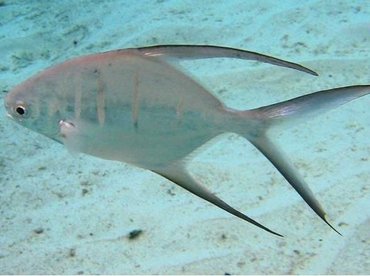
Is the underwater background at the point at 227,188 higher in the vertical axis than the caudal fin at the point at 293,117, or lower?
lower

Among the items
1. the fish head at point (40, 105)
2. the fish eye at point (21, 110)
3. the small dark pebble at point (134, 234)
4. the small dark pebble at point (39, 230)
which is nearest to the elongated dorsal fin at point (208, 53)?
the fish head at point (40, 105)

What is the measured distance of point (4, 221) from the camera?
2.77 meters

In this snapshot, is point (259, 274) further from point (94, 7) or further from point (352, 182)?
point (94, 7)

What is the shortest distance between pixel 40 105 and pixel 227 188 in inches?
57.2

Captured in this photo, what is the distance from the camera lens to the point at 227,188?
112 inches

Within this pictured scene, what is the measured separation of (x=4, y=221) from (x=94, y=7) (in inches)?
113

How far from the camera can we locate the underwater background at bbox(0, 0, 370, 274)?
2.46 metres

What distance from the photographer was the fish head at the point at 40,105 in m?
1.57

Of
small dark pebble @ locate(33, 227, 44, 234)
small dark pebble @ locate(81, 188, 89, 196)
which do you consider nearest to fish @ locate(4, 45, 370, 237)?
small dark pebble @ locate(33, 227, 44, 234)

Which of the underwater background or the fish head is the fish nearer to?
the fish head

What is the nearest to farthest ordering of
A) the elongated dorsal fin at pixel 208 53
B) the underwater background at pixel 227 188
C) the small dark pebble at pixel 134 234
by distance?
the elongated dorsal fin at pixel 208 53
the underwater background at pixel 227 188
the small dark pebble at pixel 134 234

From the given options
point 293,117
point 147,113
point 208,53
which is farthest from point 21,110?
point 293,117

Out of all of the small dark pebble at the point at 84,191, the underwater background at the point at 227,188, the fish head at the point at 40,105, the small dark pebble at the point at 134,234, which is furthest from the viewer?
the small dark pebble at the point at 84,191

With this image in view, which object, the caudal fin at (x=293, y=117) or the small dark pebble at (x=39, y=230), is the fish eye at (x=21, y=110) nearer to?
the caudal fin at (x=293, y=117)
